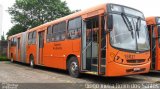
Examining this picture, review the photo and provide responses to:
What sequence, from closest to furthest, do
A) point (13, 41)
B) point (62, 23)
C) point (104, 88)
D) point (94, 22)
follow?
point (104, 88), point (94, 22), point (62, 23), point (13, 41)

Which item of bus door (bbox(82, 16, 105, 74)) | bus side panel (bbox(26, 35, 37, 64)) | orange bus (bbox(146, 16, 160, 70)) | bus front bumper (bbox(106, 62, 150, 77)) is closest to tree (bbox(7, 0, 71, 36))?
bus side panel (bbox(26, 35, 37, 64))

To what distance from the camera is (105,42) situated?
11180 mm

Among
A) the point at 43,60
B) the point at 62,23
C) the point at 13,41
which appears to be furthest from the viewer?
the point at 13,41

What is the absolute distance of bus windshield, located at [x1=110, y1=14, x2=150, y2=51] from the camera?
11.2m

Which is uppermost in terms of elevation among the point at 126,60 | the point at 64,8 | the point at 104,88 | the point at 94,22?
the point at 64,8

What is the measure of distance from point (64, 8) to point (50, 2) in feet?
7.84

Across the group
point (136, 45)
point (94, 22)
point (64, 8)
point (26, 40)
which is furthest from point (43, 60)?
point (64, 8)

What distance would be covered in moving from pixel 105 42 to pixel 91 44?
133 cm

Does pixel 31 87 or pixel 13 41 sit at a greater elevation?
pixel 13 41

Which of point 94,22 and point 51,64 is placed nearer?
point 94,22

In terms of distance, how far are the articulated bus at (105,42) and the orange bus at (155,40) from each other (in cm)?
181

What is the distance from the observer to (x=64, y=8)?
4706cm

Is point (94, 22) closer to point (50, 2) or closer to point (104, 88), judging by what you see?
point (104, 88)

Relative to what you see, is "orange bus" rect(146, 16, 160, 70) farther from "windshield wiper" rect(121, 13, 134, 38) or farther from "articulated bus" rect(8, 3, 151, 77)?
"windshield wiper" rect(121, 13, 134, 38)
